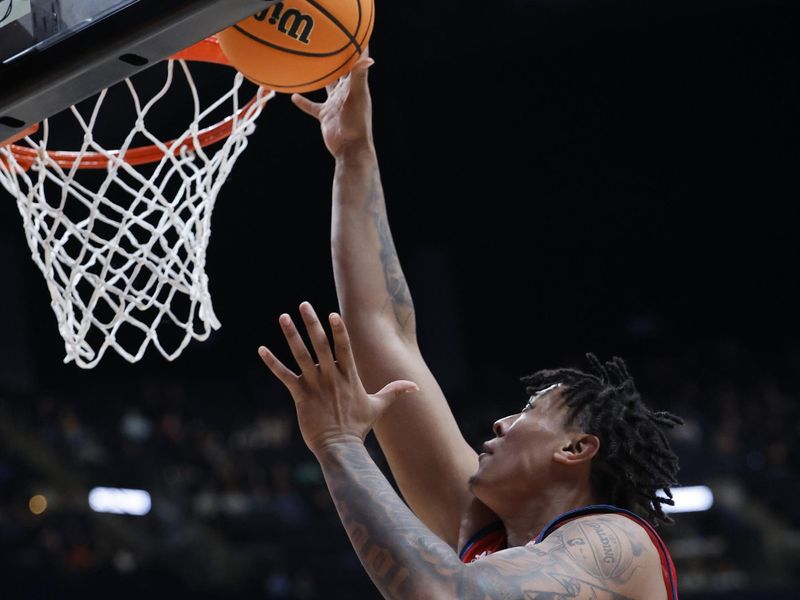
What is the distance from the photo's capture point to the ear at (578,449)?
207 centimetres

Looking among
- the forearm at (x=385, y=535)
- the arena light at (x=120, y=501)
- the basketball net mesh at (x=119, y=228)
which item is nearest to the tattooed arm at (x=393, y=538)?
the forearm at (x=385, y=535)

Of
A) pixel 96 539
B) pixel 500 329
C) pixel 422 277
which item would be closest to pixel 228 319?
pixel 422 277

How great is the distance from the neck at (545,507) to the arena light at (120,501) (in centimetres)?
636

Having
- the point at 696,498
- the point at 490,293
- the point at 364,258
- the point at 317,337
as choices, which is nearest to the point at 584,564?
the point at 317,337

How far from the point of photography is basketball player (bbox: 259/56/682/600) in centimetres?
170

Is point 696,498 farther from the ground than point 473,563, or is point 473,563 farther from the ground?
point 473,563

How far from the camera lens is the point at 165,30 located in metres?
1.67

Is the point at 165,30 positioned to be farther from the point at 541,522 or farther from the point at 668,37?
the point at 668,37

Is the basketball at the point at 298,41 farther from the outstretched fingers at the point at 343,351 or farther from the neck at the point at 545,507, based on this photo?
the neck at the point at 545,507

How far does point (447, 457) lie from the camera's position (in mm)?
2324

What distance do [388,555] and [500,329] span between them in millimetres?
10763

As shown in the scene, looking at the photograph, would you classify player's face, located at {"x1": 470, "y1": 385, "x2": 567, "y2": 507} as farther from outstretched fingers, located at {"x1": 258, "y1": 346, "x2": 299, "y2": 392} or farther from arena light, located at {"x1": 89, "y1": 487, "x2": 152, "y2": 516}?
arena light, located at {"x1": 89, "y1": 487, "x2": 152, "y2": 516}

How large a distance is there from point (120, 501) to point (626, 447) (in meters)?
6.61

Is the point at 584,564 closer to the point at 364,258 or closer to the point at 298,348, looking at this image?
the point at 298,348
